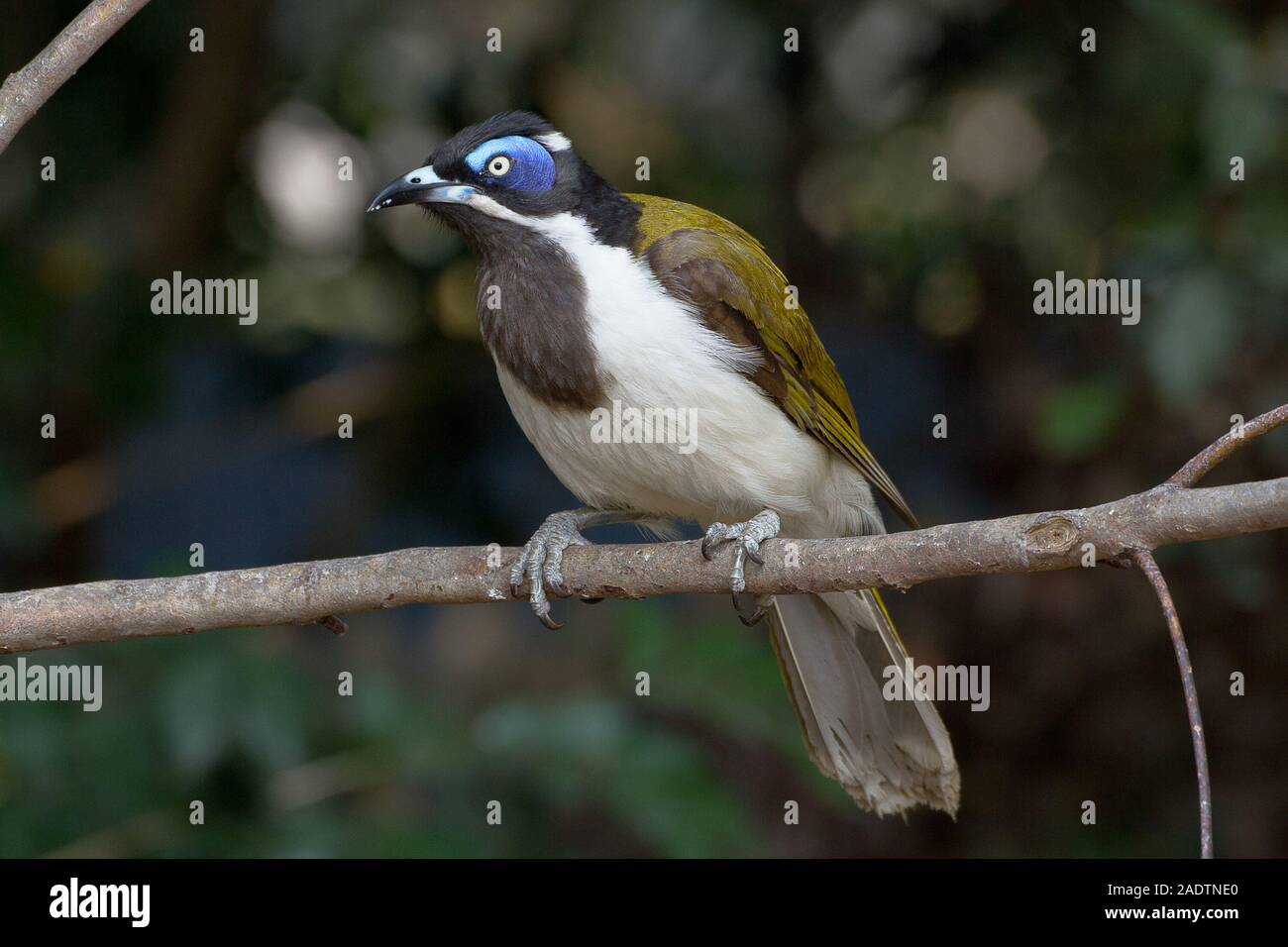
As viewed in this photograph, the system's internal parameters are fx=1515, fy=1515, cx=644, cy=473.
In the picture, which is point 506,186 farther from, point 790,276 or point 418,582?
point 790,276

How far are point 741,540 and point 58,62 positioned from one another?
1656mm

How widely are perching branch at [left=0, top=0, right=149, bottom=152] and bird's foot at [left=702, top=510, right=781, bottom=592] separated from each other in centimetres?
155

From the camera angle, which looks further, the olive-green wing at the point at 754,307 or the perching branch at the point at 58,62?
the olive-green wing at the point at 754,307

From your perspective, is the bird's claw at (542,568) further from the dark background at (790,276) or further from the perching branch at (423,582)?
the dark background at (790,276)

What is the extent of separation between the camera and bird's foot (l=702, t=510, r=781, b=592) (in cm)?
312

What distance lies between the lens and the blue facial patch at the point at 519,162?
3670 millimetres

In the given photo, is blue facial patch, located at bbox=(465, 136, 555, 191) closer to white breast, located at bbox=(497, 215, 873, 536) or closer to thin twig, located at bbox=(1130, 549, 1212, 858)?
white breast, located at bbox=(497, 215, 873, 536)

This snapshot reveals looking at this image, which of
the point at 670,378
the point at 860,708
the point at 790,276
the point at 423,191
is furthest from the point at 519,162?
the point at 790,276

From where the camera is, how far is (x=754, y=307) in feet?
12.4

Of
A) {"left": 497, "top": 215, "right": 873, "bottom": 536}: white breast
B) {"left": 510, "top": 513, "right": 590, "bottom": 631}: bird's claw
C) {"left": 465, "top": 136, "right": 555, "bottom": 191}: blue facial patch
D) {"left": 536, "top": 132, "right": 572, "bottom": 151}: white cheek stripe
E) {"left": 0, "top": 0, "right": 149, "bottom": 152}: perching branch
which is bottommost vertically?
{"left": 510, "top": 513, "right": 590, "bottom": 631}: bird's claw

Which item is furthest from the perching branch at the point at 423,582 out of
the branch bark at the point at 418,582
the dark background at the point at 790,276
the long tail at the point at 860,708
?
the dark background at the point at 790,276

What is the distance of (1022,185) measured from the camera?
5930 mm

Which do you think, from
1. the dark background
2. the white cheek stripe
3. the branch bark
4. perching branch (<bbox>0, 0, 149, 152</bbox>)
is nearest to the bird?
the white cheek stripe

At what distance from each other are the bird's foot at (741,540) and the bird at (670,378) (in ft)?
0.05
